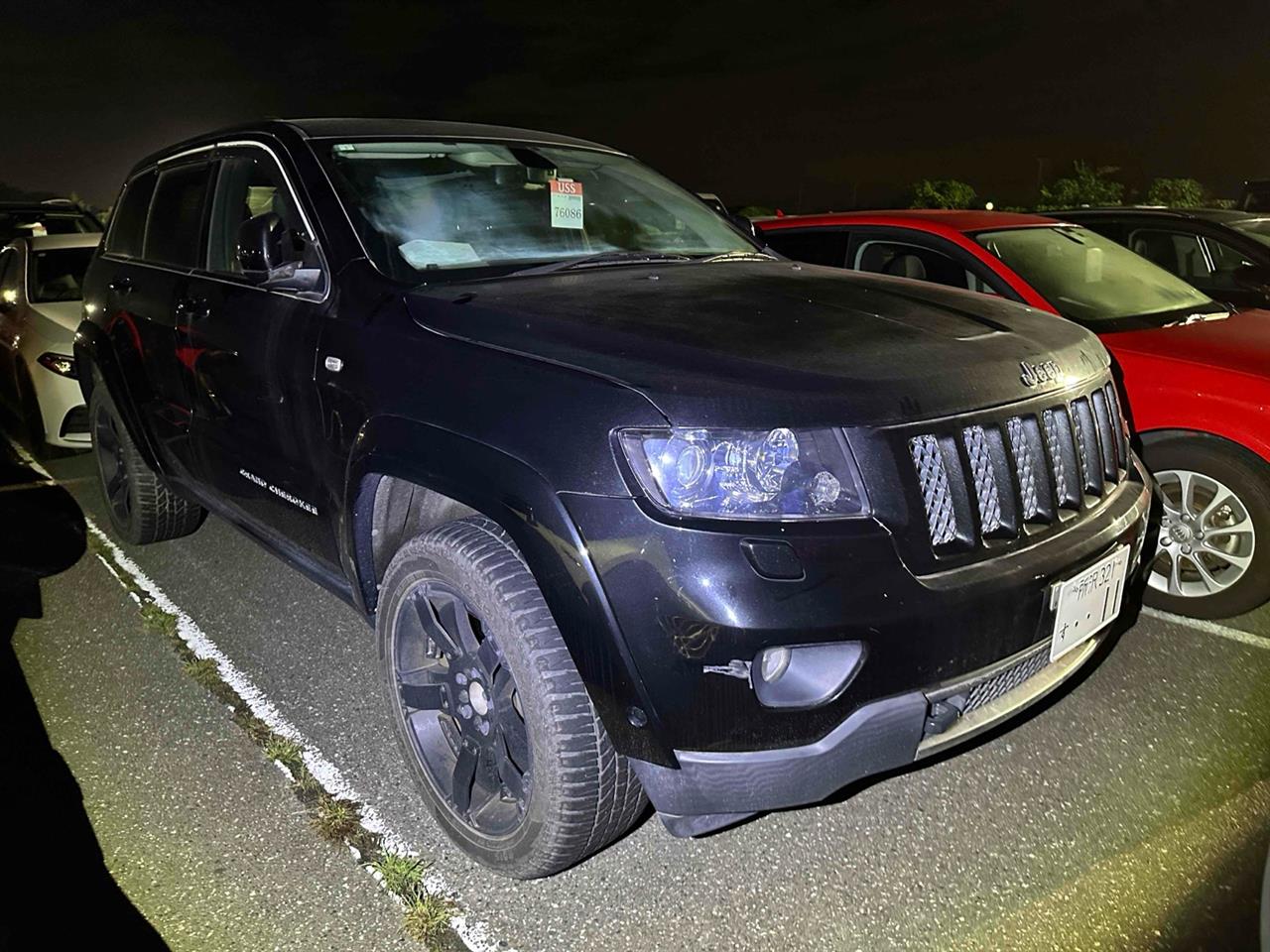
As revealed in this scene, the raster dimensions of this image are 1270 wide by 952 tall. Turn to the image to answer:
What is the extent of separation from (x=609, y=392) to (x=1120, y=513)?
1434 millimetres

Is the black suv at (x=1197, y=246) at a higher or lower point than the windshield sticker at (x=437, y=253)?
lower

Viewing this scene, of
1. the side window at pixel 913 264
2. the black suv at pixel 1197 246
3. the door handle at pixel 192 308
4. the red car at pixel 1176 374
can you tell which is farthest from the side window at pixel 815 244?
the door handle at pixel 192 308

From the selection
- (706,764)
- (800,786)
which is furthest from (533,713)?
(800,786)

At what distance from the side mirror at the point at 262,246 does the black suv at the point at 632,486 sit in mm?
10

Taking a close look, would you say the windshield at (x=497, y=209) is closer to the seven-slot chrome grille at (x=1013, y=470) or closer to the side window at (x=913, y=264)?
the side window at (x=913, y=264)

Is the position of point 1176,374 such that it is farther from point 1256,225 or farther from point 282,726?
point 1256,225

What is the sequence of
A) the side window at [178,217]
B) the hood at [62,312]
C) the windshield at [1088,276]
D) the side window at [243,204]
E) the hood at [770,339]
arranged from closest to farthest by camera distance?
the hood at [770,339] → the side window at [243,204] → the side window at [178,217] → the windshield at [1088,276] → the hood at [62,312]

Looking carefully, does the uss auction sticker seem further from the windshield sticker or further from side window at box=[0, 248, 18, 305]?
side window at box=[0, 248, 18, 305]

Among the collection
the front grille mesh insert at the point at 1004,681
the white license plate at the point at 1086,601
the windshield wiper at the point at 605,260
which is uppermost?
the windshield wiper at the point at 605,260

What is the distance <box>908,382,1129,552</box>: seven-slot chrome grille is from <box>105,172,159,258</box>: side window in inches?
142

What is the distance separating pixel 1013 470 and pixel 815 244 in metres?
3.19

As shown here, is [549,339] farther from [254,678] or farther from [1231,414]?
[1231,414]

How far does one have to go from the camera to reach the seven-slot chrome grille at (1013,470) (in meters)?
2.11

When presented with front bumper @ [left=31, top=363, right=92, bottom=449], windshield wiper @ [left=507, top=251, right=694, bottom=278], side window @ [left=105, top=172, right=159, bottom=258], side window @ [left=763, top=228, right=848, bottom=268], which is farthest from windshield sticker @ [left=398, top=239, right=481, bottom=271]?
front bumper @ [left=31, top=363, right=92, bottom=449]
